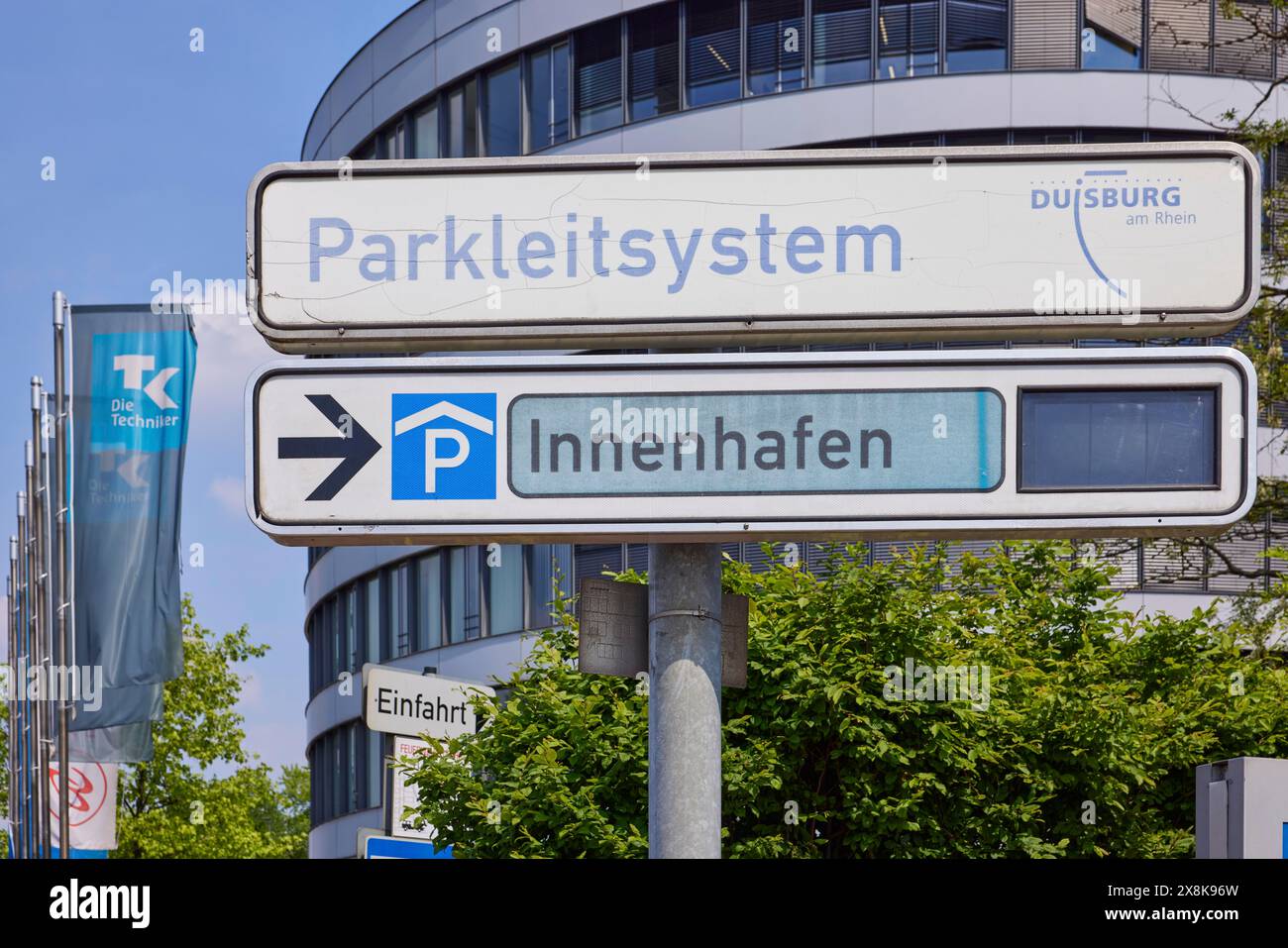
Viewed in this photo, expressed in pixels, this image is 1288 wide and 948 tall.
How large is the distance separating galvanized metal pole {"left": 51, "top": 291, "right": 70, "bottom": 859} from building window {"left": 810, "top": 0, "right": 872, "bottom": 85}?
1406cm

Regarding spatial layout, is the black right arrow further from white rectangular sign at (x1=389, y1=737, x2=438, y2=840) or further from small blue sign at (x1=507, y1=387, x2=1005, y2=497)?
white rectangular sign at (x1=389, y1=737, x2=438, y2=840)

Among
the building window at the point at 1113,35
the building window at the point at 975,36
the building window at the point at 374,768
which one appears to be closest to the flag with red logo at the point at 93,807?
the building window at the point at 374,768

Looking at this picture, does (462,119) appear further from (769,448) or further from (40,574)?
(769,448)

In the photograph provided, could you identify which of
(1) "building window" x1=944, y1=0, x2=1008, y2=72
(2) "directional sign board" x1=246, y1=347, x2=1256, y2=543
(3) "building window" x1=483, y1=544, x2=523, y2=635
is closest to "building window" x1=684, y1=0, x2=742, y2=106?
(1) "building window" x1=944, y1=0, x2=1008, y2=72

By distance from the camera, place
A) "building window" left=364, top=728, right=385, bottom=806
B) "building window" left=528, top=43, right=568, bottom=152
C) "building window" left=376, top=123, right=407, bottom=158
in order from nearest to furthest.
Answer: "building window" left=528, top=43, right=568, bottom=152, "building window" left=376, top=123, right=407, bottom=158, "building window" left=364, top=728, right=385, bottom=806

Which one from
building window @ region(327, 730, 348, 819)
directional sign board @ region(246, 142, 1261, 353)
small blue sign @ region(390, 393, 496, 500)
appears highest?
directional sign board @ region(246, 142, 1261, 353)

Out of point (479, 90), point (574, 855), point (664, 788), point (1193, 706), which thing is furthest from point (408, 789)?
point (479, 90)

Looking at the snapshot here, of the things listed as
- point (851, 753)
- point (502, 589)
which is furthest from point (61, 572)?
point (851, 753)

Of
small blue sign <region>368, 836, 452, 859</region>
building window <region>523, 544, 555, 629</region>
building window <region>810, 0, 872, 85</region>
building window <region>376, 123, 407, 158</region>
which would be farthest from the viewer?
building window <region>376, 123, 407, 158</region>

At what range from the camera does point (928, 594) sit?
13.2m

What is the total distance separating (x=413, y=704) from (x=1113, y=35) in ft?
69.7

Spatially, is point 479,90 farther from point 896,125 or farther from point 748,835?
point 748,835

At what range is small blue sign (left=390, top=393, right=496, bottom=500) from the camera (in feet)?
10.1

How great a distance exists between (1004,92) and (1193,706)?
51.6 feet
